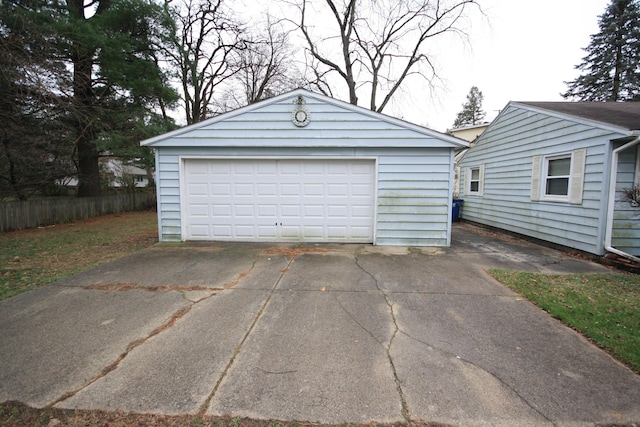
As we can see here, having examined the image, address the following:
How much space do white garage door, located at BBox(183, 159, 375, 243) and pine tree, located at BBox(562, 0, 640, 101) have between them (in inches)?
1030

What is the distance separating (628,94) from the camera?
66.1 feet

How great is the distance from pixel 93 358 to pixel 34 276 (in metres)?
3.53

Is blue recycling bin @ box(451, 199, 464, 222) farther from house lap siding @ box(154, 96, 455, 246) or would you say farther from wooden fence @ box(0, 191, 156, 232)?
wooden fence @ box(0, 191, 156, 232)

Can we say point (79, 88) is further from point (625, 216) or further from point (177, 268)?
point (625, 216)

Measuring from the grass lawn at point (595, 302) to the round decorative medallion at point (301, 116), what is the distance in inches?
196

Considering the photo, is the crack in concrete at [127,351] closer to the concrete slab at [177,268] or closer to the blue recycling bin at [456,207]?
the concrete slab at [177,268]

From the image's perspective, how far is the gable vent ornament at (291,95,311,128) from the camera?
661 centimetres

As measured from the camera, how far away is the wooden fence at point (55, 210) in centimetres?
920

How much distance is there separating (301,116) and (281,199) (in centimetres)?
207

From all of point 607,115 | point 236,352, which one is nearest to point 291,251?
point 236,352

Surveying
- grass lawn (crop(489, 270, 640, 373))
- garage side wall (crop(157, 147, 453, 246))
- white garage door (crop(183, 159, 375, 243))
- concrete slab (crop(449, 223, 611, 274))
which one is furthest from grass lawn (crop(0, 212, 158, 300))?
concrete slab (crop(449, 223, 611, 274))

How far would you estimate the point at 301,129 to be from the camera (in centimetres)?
669

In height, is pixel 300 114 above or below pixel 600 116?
above

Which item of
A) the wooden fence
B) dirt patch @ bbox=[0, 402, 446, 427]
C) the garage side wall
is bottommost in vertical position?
dirt patch @ bbox=[0, 402, 446, 427]
